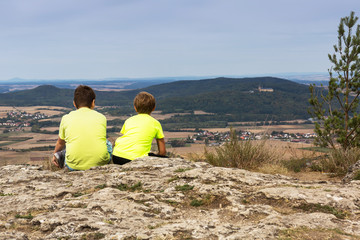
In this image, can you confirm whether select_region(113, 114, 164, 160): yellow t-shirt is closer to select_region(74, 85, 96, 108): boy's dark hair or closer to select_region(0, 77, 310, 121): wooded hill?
select_region(74, 85, 96, 108): boy's dark hair

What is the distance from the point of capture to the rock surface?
2.37m

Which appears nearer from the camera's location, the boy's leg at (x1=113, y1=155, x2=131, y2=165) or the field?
the boy's leg at (x1=113, y1=155, x2=131, y2=165)

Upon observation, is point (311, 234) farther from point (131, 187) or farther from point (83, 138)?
point (83, 138)

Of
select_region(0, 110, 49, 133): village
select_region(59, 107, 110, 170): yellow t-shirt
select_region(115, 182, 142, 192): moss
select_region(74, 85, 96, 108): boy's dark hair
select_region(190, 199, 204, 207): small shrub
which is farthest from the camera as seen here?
select_region(0, 110, 49, 133): village

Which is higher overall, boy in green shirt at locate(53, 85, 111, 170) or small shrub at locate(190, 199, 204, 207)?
boy in green shirt at locate(53, 85, 111, 170)

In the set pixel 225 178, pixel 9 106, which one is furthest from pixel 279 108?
pixel 225 178

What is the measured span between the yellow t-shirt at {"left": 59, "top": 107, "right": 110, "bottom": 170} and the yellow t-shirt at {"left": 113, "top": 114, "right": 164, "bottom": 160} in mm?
288

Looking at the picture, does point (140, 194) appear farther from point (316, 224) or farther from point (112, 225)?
point (316, 224)

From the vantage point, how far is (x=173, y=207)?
297 cm

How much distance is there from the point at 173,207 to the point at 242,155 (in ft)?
14.0

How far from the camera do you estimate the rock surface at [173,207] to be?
2373 millimetres

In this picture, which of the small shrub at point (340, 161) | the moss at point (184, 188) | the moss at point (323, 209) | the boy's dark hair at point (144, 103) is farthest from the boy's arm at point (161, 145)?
the small shrub at point (340, 161)

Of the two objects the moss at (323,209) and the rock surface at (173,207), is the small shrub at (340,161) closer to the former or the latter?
the rock surface at (173,207)

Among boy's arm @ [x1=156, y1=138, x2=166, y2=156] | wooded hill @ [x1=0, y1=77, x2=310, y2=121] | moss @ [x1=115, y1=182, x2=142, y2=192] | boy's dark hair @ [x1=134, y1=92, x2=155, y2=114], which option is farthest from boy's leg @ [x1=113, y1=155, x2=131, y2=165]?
wooded hill @ [x1=0, y1=77, x2=310, y2=121]
